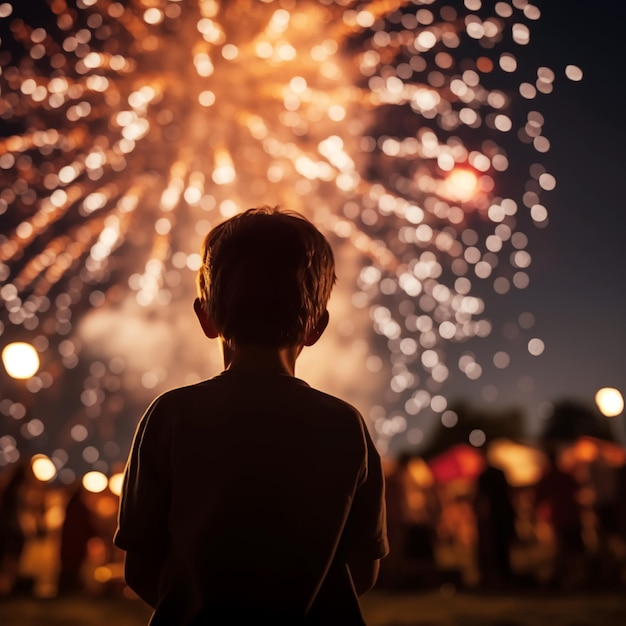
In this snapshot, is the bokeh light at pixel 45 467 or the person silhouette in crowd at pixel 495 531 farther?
the bokeh light at pixel 45 467

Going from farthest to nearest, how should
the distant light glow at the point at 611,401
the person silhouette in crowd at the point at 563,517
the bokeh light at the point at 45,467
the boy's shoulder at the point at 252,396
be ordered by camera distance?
the bokeh light at the point at 45,467, the distant light glow at the point at 611,401, the person silhouette in crowd at the point at 563,517, the boy's shoulder at the point at 252,396

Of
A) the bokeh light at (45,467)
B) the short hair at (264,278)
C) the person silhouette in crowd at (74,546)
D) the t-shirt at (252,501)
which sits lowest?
the bokeh light at (45,467)

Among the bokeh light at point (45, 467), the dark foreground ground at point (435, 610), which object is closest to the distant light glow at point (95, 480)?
the bokeh light at point (45, 467)

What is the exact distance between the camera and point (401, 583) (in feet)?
28.8

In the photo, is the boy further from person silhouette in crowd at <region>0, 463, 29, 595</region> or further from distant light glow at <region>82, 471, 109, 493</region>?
distant light glow at <region>82, 471, 109, 493</region>

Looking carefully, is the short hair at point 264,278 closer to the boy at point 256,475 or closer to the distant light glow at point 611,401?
the boy at point 256,475

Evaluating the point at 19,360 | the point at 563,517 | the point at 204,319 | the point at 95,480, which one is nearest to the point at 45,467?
the point at 95,480

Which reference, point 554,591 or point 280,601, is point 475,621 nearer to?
point 554,591

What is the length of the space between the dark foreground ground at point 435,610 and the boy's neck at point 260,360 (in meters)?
5.61

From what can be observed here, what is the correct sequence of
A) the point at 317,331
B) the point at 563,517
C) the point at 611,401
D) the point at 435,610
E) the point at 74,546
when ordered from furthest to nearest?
the point at 611,401 < the point at 74,546 < the point at 563,517 < the point at 435,610 < the point at 317,331

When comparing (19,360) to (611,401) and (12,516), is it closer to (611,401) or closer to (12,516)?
Result: (12,516)

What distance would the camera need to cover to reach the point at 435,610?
7.16 meters

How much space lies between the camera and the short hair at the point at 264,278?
1.41m

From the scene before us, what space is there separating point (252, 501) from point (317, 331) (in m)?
0.39
